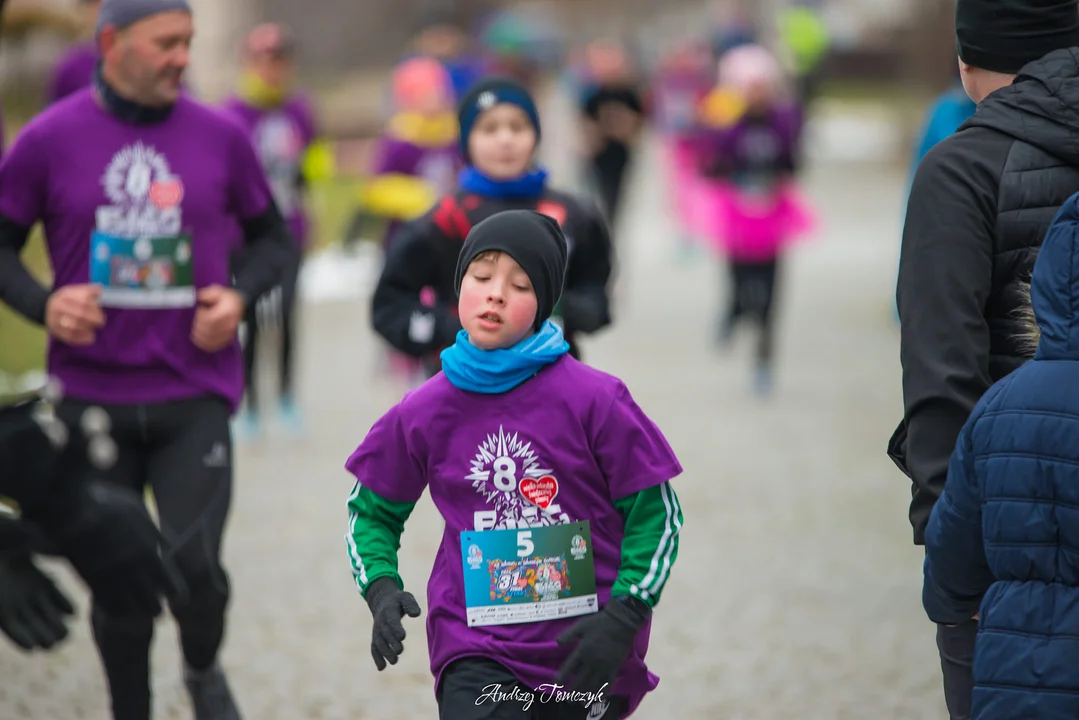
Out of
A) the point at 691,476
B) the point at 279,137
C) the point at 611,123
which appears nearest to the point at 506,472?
the point at 691,476

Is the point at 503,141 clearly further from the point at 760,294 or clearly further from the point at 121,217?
the point at 760,294

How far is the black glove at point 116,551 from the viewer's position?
3.84 meters

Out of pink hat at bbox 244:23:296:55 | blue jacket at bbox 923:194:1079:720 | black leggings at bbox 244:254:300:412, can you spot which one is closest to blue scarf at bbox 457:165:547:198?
blue jacket at bbox 923:194:1079:720

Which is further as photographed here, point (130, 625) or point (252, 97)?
point (252, 97)

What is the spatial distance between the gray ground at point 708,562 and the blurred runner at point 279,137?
300mm

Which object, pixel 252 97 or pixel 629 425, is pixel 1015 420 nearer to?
pixel 629 425

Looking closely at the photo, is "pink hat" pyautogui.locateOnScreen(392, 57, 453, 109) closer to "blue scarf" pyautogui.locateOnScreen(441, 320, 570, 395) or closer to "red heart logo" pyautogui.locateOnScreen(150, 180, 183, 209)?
"red heart logo" pyautogui.locateOnScreen(150, 180, 183, 209)

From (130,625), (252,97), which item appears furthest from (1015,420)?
(252,97)

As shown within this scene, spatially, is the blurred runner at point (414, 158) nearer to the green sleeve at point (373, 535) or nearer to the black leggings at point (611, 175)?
the black leggings at point (611, 175)

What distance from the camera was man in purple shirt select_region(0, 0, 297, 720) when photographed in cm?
500

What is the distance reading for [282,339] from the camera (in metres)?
10.3

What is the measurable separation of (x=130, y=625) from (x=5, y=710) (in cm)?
157

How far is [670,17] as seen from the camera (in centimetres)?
6375

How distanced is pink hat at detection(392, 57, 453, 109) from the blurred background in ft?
2.34
